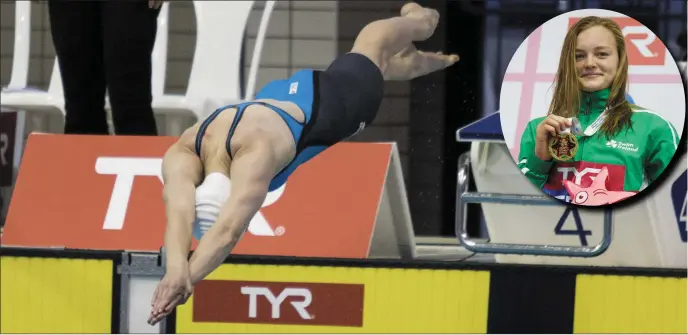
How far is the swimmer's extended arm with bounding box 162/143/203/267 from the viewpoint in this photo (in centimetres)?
169

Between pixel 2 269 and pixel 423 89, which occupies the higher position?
pixel 423 89

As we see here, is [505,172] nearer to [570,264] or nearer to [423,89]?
[570,264]

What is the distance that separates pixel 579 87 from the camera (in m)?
1.81

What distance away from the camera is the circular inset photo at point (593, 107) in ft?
5.91

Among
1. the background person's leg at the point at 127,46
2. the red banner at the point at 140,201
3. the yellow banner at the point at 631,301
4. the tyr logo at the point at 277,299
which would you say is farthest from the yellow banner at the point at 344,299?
the background person's leg at the point at 127,46

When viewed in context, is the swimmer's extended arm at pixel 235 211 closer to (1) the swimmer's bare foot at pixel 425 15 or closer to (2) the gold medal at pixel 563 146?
(2) the gold medal at pixel 563 146

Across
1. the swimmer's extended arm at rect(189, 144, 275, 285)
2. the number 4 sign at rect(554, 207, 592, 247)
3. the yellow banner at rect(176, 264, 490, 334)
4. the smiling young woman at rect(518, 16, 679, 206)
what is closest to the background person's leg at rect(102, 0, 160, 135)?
the yellow banner at rect(176, 264, 490, 334)

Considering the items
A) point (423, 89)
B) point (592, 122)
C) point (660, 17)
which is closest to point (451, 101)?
point (423, 89)

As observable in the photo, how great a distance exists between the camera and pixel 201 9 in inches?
111

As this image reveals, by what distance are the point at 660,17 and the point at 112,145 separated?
1.34 metres

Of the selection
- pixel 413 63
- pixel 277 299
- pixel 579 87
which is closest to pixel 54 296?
pixel 277 299

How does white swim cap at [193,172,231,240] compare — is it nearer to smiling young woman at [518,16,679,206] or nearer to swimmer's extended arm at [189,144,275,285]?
swimmer's extended arm at [189,144,275,285]

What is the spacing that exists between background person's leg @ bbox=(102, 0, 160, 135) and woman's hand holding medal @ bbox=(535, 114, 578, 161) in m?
0.85

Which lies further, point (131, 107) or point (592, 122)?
point (131, 107)
